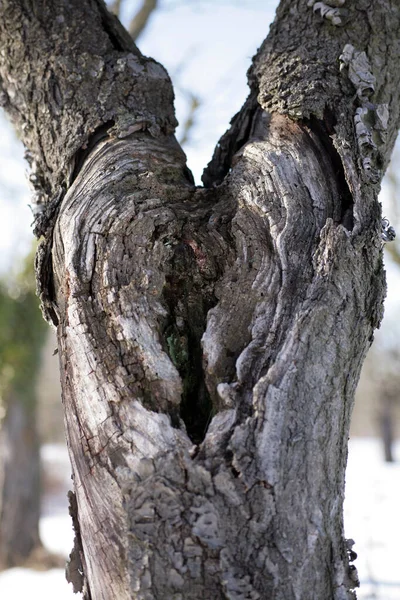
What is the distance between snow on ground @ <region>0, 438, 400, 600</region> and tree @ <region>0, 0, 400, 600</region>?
3838 millimetres

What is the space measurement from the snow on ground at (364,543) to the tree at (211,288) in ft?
12.6

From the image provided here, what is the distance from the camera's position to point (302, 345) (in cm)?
123

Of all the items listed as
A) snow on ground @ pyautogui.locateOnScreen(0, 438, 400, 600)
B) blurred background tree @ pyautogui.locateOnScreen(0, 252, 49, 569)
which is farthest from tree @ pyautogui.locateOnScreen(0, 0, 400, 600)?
blurred background tree @ pyautogui.locateOnScreen(0, 252, 49, 569)

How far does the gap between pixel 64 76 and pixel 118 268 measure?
2.47 feet

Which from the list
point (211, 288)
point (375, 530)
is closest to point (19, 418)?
point (375, 530)

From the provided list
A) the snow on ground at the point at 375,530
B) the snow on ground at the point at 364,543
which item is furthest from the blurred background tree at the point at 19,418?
the snow on ground at the point at 375,530

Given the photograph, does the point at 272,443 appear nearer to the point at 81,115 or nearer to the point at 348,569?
the point at 348,569

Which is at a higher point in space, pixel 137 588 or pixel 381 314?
pixel 381 314

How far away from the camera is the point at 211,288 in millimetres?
1467

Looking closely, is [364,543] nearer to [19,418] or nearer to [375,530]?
[375,530]

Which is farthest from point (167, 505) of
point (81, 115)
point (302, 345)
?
point (81, 115)

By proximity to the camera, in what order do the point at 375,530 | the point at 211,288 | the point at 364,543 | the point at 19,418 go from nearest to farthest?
the point at 211,288
the point at 364,543
the point at 375,530
the point at 19,418

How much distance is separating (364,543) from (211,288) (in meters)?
6.15

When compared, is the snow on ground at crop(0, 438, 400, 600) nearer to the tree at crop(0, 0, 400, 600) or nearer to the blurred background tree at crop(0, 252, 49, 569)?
the blurred background tree at crop(0, 252, 49, 569)
